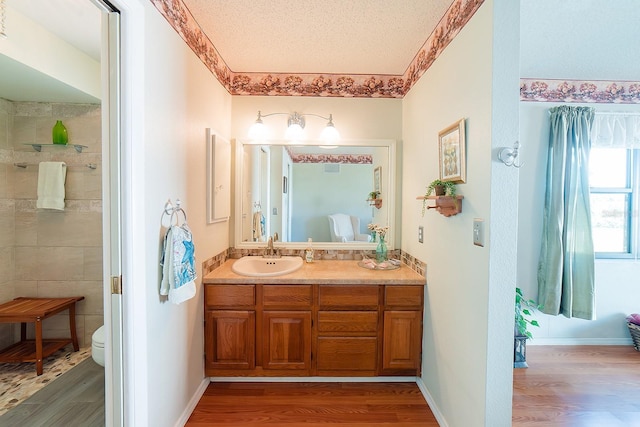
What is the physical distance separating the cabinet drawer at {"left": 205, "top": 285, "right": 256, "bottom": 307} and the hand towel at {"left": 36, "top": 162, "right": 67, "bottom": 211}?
5.31ft

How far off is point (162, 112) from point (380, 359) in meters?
2.13

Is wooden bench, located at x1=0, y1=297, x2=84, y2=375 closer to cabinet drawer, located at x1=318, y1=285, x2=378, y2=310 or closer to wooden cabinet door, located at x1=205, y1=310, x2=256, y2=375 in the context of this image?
wooden cabinet door, located at x1=205, y1=310, x2=256, y2=375

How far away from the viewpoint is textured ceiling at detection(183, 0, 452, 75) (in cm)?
164

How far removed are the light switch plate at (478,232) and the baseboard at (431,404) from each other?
1160 mm

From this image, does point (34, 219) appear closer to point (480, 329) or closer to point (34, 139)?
point (34, 139)

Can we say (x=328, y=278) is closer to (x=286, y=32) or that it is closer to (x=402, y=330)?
(x=402, y=330)

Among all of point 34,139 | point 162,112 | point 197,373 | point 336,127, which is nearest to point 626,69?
point 336,127

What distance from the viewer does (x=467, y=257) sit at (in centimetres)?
147

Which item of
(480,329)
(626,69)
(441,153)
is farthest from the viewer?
(626,69)

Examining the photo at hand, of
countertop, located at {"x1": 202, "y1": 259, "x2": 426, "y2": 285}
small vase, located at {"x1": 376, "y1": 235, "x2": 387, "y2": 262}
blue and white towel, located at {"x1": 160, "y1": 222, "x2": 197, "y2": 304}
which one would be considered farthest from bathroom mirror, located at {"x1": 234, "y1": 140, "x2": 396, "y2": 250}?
blue and white towel, located at {"x1": 160, "y1": 222, "x2": 197, "y2": 304}

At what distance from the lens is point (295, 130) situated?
2465mm

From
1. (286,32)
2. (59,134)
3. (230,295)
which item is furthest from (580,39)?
→ (59,134)

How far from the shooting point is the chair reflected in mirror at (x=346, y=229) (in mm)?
2615

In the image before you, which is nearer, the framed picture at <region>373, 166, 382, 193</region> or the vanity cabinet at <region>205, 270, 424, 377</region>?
the vanity cabinet at <region>205, 270, 424, 377</region>
